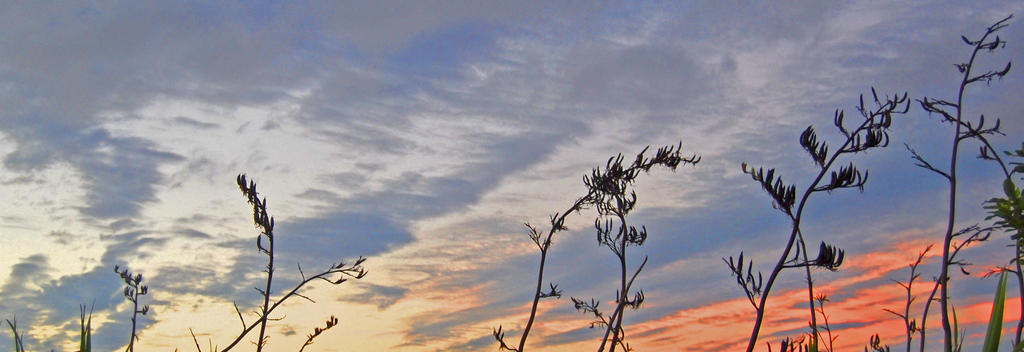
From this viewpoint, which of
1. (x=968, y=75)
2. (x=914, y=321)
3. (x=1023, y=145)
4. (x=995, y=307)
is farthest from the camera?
(x=914, y=321)

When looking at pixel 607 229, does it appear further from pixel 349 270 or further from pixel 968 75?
pixel 968 75

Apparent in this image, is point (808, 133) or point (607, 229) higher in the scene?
point (607, 229)

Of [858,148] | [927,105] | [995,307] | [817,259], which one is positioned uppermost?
[927,105]

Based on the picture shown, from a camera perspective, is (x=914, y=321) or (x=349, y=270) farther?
(x=914, y=321)

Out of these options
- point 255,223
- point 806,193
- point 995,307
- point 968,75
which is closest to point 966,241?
point 968,75

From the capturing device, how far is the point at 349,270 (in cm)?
909

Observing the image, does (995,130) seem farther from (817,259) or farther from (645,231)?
(817,259)

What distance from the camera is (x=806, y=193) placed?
21.4 feet

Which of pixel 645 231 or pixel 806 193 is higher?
pixel 645 231

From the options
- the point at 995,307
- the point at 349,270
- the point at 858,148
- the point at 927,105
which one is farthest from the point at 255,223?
the point at 927,105

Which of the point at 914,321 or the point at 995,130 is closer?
the point at 995,130

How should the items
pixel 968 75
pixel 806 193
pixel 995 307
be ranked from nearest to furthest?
pixel 995 307
pixel 806 193
pixel 968 75

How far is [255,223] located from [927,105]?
10968mm

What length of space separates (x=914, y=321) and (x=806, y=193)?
37.6 feet
